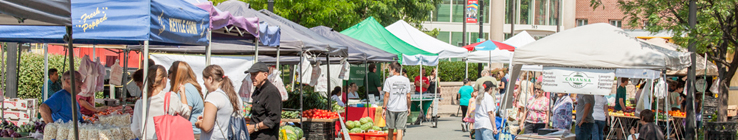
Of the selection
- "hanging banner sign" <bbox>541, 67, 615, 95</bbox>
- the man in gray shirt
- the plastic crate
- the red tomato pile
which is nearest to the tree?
the plastic crate

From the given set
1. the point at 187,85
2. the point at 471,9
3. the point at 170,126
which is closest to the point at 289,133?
the point at 187,85

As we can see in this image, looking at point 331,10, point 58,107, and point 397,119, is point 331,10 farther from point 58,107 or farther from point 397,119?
point 58,107

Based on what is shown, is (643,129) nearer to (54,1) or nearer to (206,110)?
(206,110)

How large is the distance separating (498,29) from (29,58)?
1313 inches

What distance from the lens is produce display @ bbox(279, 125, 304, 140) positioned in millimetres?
8094

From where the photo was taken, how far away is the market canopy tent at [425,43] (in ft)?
59.0

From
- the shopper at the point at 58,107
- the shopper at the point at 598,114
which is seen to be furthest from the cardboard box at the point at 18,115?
the shopper at the point at 598,114

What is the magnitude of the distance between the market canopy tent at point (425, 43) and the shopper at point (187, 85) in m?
12.2

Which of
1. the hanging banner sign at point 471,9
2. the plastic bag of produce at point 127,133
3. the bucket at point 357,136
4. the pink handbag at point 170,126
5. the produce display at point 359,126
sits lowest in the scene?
the bucket at point 357,136

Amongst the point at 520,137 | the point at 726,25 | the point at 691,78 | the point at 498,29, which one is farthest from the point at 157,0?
the point at 498,29

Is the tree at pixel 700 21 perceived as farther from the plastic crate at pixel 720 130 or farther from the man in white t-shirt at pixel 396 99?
the man in white t-shirt at pixel 396 99

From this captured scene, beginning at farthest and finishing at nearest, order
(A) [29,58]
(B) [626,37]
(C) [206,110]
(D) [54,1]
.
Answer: (A) [29,58], (B) [626,37], (C) [206,110], (D) [54,1]

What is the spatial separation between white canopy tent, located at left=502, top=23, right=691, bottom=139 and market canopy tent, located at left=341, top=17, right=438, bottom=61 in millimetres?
8001

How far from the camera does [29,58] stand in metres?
14.6
